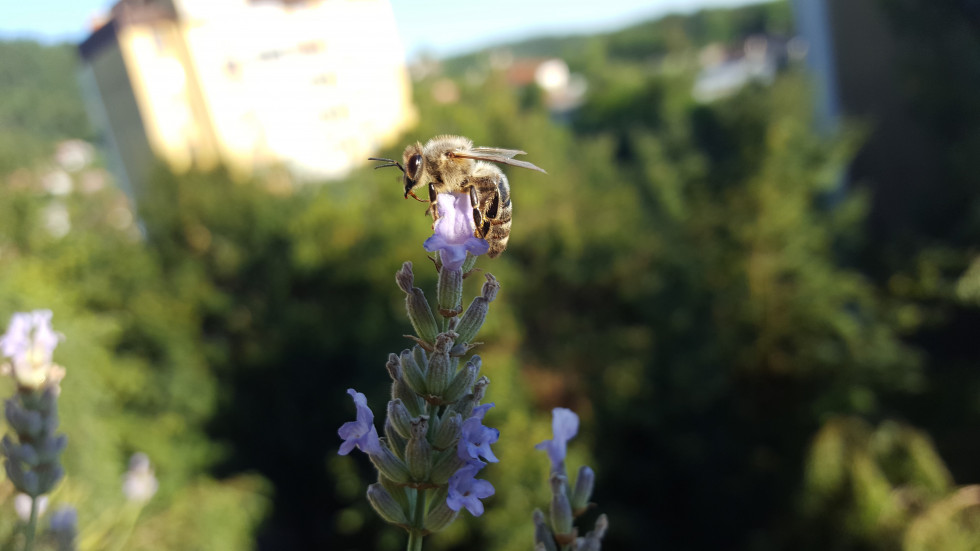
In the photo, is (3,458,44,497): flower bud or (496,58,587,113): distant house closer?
(3,458,44,497): flower bud

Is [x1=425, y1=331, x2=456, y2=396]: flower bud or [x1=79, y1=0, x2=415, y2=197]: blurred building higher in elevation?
[x1=79, y1=0, x2=415, y2=197]: blurred building

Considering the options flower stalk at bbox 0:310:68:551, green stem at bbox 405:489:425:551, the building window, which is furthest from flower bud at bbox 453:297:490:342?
the building window

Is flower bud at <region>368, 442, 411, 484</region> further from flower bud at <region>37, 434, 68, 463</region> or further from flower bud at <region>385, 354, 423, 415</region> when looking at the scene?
flower bud at <region>37, 434, 68, 463</region>

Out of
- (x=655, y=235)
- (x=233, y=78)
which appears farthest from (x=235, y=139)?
(x=655, y=235)

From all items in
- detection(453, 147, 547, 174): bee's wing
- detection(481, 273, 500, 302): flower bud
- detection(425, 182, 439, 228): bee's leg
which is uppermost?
detection(453, 147, 547, 174): bee's wing

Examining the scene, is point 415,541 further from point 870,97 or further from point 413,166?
point 870,97

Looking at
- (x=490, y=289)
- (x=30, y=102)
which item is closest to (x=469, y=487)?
(x=490, y=289)

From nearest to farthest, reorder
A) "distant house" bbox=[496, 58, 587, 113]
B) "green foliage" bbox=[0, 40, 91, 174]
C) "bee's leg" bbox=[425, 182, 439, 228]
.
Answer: "bee's leg" bbox=[425, 182, 439, 228] → "green foliage" bbox=[0, 40, 91, 174] → "distant house" bbox=[496, 58, 587, 113]

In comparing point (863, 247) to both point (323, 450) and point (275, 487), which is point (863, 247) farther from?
point (275, 487)
